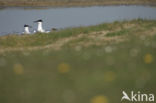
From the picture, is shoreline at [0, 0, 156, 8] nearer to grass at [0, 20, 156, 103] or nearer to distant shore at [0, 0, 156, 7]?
distant shore at [0, 0, 156, 7]

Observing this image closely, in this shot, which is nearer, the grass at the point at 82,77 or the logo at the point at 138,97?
the grass at the point at 82,77

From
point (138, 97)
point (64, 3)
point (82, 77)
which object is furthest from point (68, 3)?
point (138, 97)

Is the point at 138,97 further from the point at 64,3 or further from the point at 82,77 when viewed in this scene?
the point at 64,3

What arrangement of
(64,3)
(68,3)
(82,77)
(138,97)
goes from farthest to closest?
(64,3), (68,3), (82,77), (138,97)

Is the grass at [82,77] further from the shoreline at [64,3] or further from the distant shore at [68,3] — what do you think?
the distant shore at [68,3]

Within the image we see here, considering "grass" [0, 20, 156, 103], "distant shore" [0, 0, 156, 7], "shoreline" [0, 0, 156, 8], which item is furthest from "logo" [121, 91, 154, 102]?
"distant shore" [0, 0, 156, 7]

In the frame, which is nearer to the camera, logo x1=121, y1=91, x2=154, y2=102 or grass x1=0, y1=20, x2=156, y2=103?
grass x1=0, y1=20, x2=156, y2=103

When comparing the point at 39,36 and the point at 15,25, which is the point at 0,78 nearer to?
the point at 39,36

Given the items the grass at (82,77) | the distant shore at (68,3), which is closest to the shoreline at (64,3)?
the distant shore at (68,3)

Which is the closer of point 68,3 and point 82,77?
point 82,77

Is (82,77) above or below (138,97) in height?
above

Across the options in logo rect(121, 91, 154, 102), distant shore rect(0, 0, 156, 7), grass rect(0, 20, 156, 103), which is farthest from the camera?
distant shore rect(0, 0, 156, 7)

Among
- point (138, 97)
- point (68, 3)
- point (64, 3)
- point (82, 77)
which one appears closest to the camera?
point (138, 97)

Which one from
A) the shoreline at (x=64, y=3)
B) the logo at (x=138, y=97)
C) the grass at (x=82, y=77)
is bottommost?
the shoreline at (x=64, y=3)
